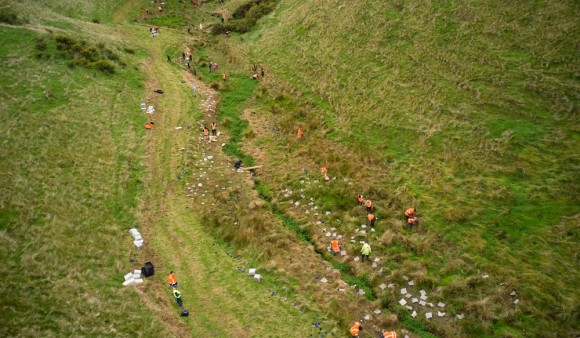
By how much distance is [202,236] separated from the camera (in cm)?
2694

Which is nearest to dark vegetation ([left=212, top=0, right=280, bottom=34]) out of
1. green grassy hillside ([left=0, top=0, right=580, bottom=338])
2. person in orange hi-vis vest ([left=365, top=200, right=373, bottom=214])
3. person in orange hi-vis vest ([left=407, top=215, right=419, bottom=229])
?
green grassy hillside ([left=0, top=0, right=580, bottom=338])

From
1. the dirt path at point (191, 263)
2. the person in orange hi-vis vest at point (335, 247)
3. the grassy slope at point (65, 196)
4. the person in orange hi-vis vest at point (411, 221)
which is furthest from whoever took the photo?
the person in orange hi-vis vest at point (411, 221)

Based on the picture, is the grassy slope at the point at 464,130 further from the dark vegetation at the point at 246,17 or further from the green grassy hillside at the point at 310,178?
the dark vegetation at the point at 246,17

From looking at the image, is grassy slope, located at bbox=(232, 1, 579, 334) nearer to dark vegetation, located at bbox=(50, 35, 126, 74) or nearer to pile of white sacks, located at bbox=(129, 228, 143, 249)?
pile of white sacks, located at bbox=(129, 228, 143, 249)

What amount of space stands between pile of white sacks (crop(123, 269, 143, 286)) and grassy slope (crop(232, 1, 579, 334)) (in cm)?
1349

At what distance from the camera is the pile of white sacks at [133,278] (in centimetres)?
2261

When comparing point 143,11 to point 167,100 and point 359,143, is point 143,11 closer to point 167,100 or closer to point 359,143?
point 167,100

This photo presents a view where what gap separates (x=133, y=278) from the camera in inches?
902

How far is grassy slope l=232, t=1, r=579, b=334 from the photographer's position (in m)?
23.0

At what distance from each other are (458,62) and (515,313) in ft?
85.8

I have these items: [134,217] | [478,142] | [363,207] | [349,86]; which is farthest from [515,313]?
[349,86]

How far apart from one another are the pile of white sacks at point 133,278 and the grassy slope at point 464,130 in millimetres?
13493

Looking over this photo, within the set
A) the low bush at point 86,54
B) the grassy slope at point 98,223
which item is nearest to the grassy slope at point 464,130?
the grassy slope at point 98,223

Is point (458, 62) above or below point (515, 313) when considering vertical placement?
above
